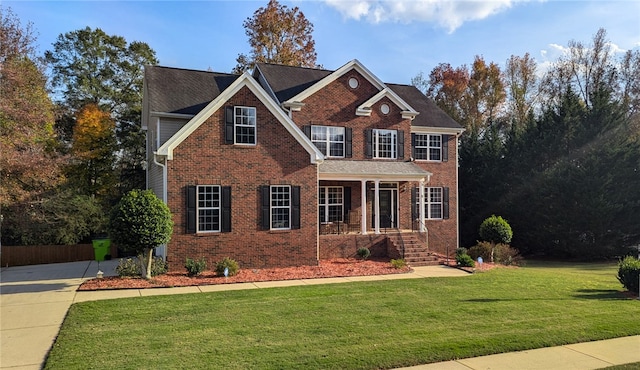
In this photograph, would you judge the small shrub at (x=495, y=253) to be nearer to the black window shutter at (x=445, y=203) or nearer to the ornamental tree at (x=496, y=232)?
the ornamental tree at (x=496, y=232)

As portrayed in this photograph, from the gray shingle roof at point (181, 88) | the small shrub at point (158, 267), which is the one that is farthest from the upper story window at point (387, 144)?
the small shrub at point (158, 267)

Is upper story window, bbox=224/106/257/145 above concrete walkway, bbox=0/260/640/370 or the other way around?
above

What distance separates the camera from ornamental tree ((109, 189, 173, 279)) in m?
12.1

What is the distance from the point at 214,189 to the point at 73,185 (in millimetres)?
13061

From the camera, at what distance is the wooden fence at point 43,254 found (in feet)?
57.7

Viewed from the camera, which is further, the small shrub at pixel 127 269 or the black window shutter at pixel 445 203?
the black window shutter at pixel 445 203

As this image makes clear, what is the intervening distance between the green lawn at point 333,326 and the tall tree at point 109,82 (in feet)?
67.4

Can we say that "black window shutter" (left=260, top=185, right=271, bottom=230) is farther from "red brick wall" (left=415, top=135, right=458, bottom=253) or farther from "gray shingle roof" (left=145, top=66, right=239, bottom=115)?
"red brick wall" (left=415, top=135, right=458, bottom=253)

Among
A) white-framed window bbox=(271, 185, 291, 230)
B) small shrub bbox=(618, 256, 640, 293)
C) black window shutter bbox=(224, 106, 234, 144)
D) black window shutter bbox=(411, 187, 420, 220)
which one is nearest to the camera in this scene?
small shrub bbox=(618, 256, 640, 293)

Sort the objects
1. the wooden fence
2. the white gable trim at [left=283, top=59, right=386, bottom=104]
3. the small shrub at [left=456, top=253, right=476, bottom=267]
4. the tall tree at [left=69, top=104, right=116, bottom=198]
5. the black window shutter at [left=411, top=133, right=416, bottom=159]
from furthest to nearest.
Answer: the tall tree at [left=69, top=104, right=116, bottom=198] < the black window shutter at [left=411, top=133, right=416, bottom=159] < the white gable trim at [left=283, top=59, right=386, bottom=104] < the wooden fence < the small shrub at [left=456, top=253, right=476, bottom=267]

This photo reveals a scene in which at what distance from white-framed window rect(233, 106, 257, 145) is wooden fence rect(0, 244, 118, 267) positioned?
9302 millimetres

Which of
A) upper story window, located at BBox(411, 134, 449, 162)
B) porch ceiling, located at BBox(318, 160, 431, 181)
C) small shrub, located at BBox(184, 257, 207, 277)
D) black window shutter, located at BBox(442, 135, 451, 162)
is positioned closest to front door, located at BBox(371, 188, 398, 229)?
porch ceiling, located at BBox(318, 160, 431, 181)

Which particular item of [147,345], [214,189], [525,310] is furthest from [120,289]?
[525,310]

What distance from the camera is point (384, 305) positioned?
946cm
